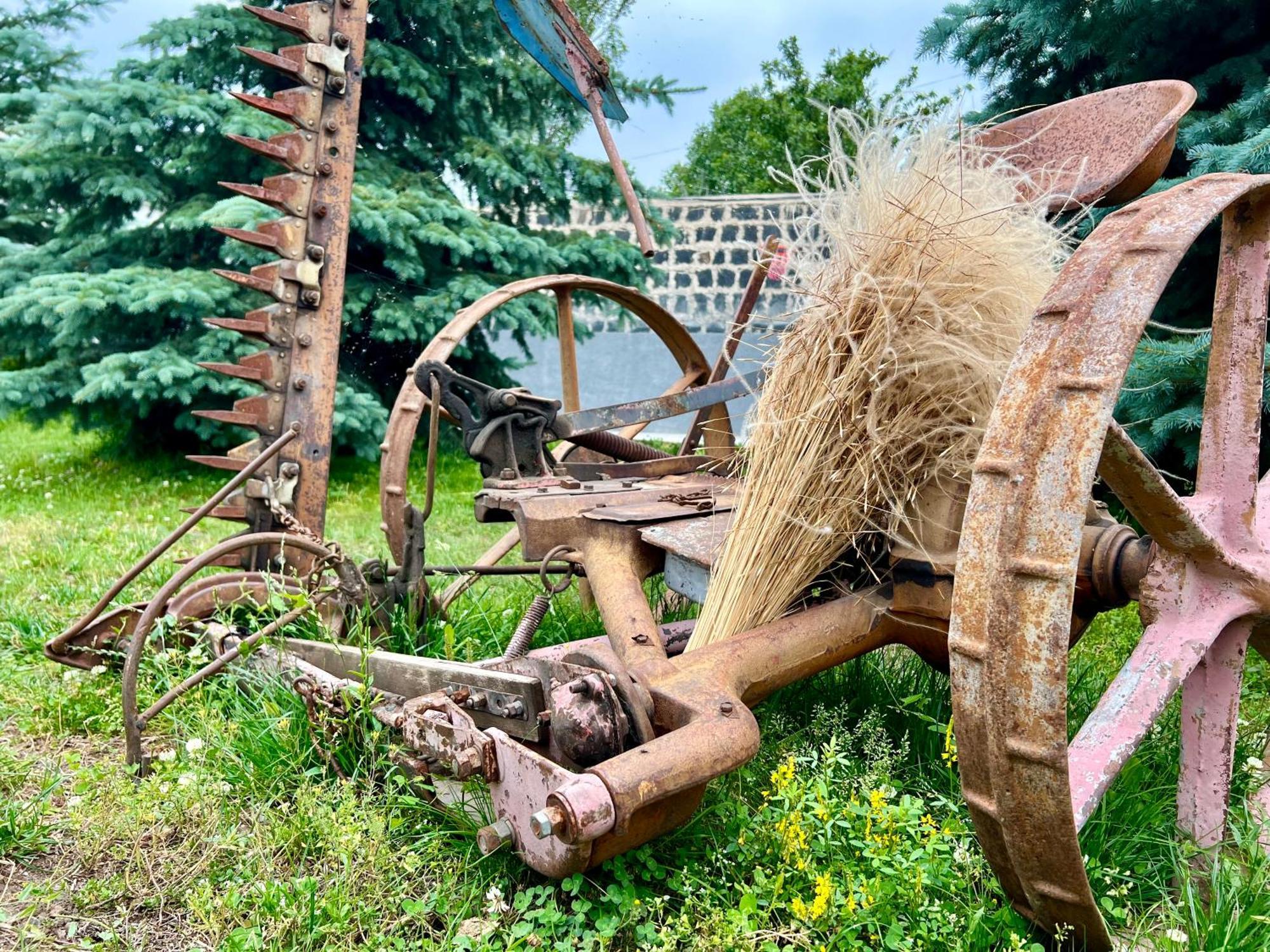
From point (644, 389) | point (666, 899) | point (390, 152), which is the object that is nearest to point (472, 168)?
point (390, 152)

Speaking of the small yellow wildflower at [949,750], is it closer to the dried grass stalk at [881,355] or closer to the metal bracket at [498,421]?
the dried grass stalk at [881,355]

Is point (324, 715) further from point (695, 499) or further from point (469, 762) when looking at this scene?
point (695, 499)

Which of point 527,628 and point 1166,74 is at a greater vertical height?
point 1166,74

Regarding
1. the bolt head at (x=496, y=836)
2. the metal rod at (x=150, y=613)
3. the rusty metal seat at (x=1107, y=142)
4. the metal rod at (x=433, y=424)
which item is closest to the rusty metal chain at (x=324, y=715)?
the metal rod at (x=150, y=613)

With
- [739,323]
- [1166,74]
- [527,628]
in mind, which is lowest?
[527,628]

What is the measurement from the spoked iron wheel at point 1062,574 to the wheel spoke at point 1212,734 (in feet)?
0.46

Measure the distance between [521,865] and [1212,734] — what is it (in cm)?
132

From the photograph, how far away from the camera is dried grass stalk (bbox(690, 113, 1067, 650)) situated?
1.84 m

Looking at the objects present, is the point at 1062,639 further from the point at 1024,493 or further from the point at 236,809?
the point at 236,809

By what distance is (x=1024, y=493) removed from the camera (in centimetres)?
124

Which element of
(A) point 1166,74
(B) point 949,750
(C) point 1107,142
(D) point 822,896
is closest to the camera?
(D) point 822,896

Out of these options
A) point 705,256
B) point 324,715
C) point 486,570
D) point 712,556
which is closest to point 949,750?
point 712,556

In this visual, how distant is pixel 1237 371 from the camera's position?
1786 mm

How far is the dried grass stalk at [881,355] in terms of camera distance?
1844mm
